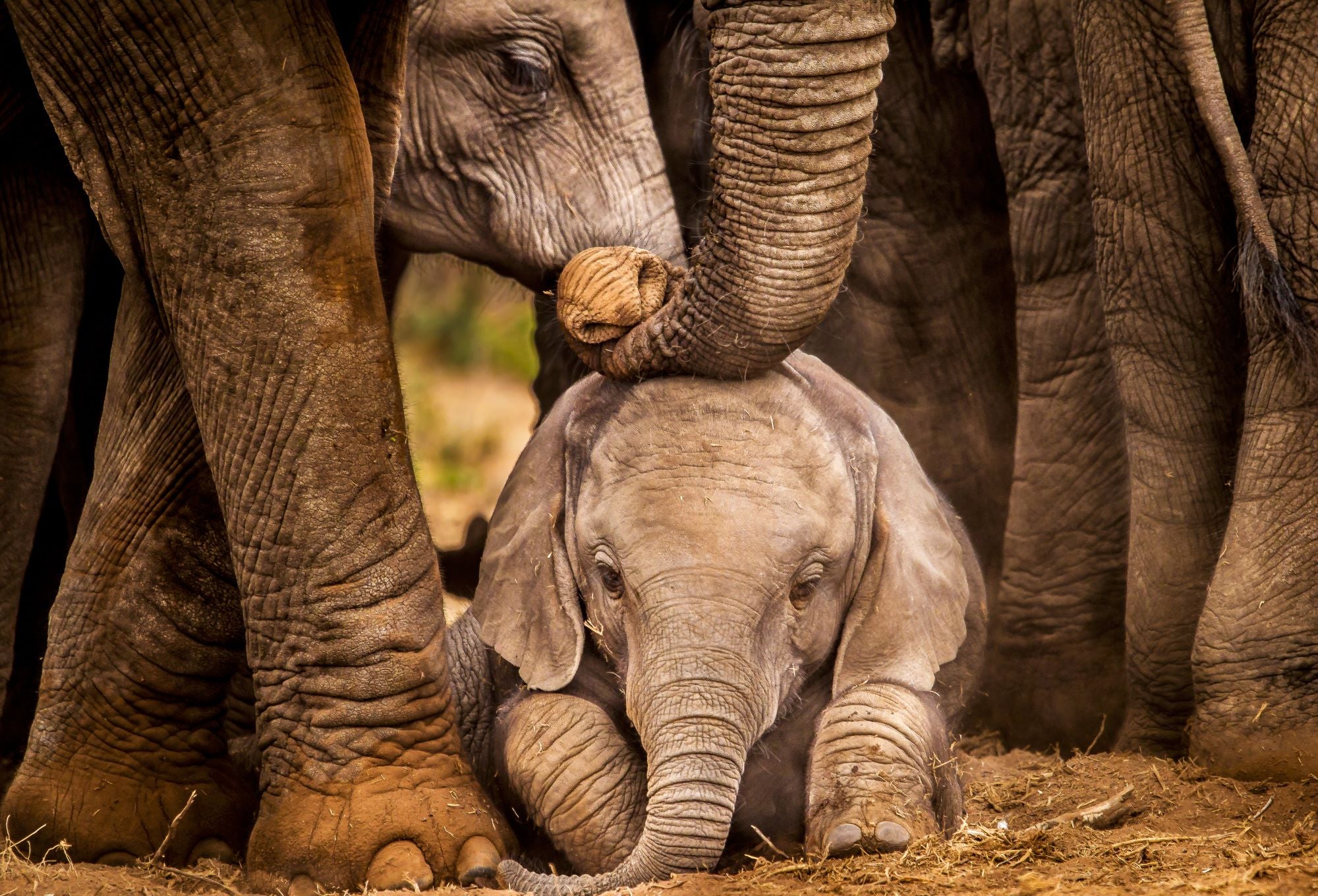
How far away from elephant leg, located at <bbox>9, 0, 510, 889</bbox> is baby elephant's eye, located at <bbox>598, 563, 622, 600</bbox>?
299 mm

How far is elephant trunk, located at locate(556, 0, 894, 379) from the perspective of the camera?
293 cm

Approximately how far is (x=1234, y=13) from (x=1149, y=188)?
0.37 meters

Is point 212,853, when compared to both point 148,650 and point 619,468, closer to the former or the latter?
point 148,650

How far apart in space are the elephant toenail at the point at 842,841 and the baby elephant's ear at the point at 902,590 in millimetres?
333

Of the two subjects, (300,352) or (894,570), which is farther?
(894,570)

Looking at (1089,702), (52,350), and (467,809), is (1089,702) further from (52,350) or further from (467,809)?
(52,350)

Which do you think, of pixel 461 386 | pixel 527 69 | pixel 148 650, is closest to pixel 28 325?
pixel 148 650

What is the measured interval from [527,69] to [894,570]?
1.76 metres

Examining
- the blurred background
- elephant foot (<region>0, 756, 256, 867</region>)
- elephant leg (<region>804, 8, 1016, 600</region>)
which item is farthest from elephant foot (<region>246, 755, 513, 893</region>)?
the blurred background

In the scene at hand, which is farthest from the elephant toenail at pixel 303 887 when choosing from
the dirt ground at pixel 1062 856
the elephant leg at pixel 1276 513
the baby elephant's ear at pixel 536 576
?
the elephant leg at pixel 1276 513

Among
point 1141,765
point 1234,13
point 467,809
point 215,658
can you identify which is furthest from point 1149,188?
point 215,658

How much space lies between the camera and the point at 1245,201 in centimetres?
344

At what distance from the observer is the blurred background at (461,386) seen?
814 centimetres

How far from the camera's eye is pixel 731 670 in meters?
3.15
